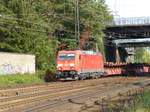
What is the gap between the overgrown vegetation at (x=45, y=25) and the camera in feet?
190

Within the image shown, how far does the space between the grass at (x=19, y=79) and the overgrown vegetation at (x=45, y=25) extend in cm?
673

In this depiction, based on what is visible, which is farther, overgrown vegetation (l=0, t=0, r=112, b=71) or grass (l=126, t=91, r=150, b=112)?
overgrown vegetation (l=0, t=0, r=112, b=71)

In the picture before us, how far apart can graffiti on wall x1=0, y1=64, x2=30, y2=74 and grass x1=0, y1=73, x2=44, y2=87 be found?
1.72 metres

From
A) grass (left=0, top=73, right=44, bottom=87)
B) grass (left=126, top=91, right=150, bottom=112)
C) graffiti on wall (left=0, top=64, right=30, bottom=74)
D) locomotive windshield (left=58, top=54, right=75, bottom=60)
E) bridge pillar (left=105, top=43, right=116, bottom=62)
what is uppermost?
bridge pillar (left=105, top=43, right=116, bottom=62)

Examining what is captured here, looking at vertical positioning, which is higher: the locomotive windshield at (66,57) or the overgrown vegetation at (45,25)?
the overgrown vegetation at (45,25)

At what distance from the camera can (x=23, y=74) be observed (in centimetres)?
5253

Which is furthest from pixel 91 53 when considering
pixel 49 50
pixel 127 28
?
pixel 127 28

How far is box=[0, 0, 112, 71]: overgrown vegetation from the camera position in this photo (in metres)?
58.0

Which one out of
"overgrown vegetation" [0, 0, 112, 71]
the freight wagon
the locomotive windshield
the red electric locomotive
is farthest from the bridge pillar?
the locomotive windshield

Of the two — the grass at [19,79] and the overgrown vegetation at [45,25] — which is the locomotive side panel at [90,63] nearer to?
the grass at [19,79]

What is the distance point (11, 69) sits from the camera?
52.9m

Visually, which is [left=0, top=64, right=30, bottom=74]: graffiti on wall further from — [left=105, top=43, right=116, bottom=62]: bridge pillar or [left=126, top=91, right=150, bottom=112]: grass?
[left=105, top=43, right=116, bottom=62]: bridge pillar

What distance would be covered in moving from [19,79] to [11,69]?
460 cm

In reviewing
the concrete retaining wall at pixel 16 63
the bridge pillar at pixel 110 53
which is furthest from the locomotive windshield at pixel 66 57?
the bridge pillar at pixel 110 53
